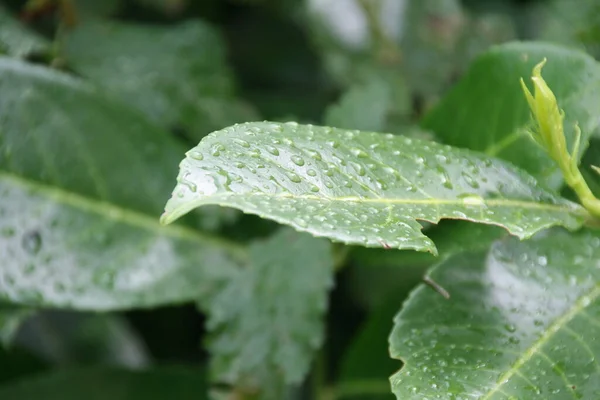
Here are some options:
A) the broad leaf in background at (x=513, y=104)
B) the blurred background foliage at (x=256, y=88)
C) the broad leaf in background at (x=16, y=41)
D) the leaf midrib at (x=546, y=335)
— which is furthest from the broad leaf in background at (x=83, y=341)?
the leaf midrib at (x=546, y=335)

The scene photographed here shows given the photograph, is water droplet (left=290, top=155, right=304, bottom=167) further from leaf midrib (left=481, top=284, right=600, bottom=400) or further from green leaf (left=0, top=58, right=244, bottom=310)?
green leaf (left=0, top=58, right=244, bottom=310)

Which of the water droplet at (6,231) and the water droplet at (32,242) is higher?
the water droplet at (6,231)

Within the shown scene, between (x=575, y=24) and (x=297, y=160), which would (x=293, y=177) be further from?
(x=575, y=24)

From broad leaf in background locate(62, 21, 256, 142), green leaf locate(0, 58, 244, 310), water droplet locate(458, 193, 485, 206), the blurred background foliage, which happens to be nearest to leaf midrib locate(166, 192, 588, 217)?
water droplet locate(458, 193, 485, 206)

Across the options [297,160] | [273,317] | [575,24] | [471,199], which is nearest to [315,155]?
[297,160]

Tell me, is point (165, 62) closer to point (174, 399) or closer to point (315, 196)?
point (174, 399)

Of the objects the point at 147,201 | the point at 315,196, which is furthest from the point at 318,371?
the point at 315,196

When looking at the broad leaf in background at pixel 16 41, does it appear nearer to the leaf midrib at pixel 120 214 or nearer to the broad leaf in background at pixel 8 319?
the leaf midrib at pixel 120 214
